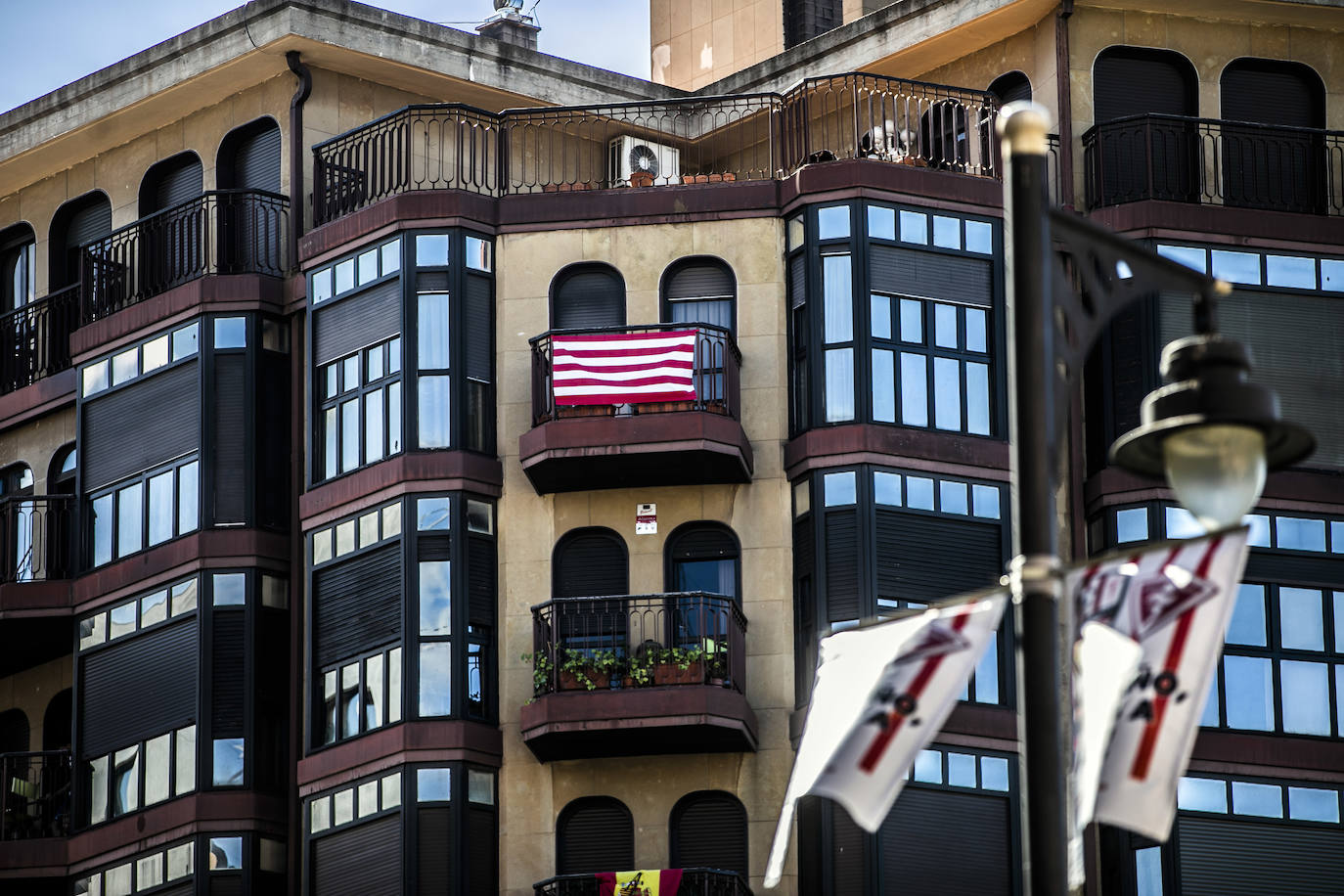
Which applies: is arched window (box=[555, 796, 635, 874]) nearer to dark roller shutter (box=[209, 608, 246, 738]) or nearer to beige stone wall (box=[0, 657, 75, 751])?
dark roller shutter (box=[209, 608, 246, 738])

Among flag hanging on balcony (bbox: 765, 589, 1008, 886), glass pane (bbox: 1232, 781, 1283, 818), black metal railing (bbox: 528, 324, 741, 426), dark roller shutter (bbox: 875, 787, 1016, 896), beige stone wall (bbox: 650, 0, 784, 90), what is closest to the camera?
flag hanging on balcony (bbox: 765, 589, 1008, 886)

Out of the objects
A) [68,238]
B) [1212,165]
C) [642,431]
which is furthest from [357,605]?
[1212,165]

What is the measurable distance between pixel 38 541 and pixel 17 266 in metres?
6.04

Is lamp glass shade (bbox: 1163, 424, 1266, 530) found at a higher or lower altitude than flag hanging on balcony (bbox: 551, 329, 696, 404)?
lower

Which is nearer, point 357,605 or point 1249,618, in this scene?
point 1249,618

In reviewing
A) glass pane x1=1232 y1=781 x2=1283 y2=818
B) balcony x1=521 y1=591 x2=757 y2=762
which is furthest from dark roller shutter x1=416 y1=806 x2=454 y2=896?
glass pane x1=1232 y1=781 x2=1283 y2=818

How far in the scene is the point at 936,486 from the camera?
3612cm

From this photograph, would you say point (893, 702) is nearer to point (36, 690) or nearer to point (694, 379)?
point (694, 379)

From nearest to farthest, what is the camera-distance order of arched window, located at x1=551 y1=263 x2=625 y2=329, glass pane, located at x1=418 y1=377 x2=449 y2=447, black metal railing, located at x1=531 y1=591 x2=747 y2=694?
black metal railing, located at x1=531 y1=591 x2=747 y2=694 → glass pane, located at x1=418 y1=377 x2=449 y2=447 → arched window, located at x1=551 y1=263 x2=625 y2=329

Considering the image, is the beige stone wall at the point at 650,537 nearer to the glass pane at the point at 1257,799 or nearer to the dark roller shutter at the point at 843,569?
the dark roller shutter at the point at 843,569

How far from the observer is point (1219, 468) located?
555 inches

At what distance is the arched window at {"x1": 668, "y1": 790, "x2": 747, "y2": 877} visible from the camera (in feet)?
117

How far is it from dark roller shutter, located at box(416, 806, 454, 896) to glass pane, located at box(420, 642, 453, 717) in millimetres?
1282

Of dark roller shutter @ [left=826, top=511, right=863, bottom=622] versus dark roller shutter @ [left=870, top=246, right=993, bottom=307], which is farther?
dark roller shutter @ [left=870, top=246, right=993, bottom=307]
